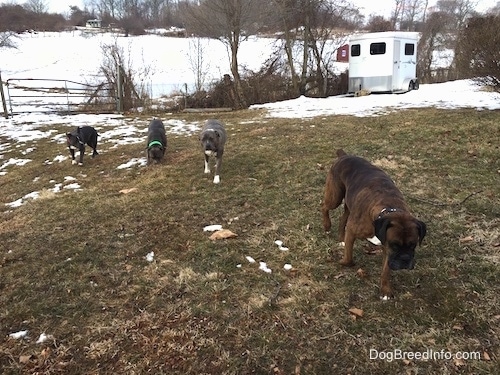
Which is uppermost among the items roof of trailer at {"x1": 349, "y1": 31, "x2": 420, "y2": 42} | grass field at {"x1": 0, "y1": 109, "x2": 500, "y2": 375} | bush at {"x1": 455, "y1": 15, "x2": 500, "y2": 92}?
roof of trailer at {"x1": 349, "y1": 31, "x2": 420, "y2": 42}

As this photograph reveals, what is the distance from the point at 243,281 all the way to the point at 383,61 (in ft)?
57.6

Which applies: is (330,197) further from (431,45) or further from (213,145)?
(431,45)

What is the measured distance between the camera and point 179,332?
2.95 metres

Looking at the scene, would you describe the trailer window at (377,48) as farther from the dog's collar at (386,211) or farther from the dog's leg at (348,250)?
the dog's collar at (386,211)

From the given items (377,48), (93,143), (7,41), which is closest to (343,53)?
(377,48)

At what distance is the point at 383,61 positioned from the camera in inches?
720

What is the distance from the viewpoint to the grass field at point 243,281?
2709mm

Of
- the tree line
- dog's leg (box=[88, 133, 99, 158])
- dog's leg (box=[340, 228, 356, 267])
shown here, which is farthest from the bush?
dog's leg (box=[88, 133, 99, 158])

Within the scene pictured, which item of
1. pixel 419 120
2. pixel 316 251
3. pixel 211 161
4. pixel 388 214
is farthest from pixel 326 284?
pixel 419 120

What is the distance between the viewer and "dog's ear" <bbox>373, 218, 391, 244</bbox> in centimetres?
277

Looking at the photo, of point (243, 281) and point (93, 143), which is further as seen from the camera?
point (93, 143)

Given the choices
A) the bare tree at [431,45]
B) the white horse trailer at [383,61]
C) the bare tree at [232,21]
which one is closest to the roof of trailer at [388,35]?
the white horse trailer at [383,61]

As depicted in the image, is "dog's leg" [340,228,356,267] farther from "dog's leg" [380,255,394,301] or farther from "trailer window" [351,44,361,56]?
"trailer window" [351,44,361,56]

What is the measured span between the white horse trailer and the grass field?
42.0ft
